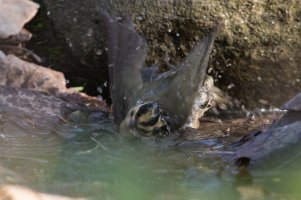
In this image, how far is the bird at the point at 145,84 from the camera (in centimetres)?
438

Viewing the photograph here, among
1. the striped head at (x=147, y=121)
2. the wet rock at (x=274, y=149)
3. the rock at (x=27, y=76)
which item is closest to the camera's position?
the wet rock at (x=274, y=149)

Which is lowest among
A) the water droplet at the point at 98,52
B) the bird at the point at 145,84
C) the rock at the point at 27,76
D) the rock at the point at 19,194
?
the rock at the point at 27,76

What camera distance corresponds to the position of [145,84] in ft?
15.9

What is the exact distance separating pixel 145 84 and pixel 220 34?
75 centimetres

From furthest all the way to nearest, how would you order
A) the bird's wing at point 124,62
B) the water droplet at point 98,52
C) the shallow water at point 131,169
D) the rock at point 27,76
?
the water droplet at point 98,52, the rock at point 27,76, the bird's wing at point 124,62, the shallow water at point 131,169

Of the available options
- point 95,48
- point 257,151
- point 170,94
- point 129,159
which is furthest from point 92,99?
point 257,151

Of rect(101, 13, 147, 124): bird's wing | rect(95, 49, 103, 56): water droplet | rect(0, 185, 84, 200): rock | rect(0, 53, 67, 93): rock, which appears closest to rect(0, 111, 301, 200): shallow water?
rect(0, 185, 84, 200): rock

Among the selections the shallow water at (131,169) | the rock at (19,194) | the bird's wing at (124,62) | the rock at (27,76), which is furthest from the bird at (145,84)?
the rock at (19,194)

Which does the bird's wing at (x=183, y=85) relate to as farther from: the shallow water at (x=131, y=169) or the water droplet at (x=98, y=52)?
the water droplet at (x=98, y=52)

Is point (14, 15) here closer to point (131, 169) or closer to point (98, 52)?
point (98, 52)

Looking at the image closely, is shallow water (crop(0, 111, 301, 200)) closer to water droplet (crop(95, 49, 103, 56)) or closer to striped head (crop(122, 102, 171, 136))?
striped head (crop(122, 102, 171, 136))

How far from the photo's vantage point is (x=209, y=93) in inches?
193

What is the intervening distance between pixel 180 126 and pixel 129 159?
837mm

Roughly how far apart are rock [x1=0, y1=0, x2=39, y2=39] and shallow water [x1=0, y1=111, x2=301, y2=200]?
3.39ft
